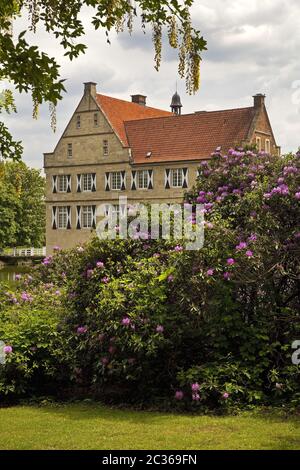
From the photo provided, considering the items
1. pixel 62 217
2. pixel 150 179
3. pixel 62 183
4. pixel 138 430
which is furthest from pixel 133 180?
pixel 138 430

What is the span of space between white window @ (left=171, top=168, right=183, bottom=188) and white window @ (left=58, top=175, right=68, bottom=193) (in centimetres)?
1003

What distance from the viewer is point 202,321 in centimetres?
965

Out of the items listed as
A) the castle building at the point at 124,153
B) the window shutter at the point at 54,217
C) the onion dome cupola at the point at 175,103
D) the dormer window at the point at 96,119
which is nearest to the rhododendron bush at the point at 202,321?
the castle building at the point at 124,153

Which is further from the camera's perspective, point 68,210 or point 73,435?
point 68,210

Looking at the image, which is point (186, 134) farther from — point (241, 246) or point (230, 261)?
A: point (230, 261)

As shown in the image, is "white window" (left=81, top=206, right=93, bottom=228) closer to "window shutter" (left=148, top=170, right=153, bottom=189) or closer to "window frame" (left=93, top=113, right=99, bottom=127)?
"window shutter" (left=148, top=170, right=153, bottom=189)

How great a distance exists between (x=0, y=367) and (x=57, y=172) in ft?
176

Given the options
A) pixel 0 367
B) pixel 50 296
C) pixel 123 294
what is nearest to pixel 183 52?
pixel 123 294

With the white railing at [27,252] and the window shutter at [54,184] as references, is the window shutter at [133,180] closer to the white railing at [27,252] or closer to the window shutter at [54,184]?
the window shutter at [54,184]

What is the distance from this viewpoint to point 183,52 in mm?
7598

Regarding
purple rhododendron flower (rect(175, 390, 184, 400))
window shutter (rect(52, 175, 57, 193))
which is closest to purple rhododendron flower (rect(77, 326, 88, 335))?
purple rhododendron flower (rect(175, 390, 184, 400))

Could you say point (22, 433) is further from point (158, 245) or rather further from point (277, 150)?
point (277, 150)

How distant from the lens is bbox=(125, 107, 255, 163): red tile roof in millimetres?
55375

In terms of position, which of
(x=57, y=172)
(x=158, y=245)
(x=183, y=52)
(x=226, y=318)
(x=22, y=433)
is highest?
(x=57, y=172)
